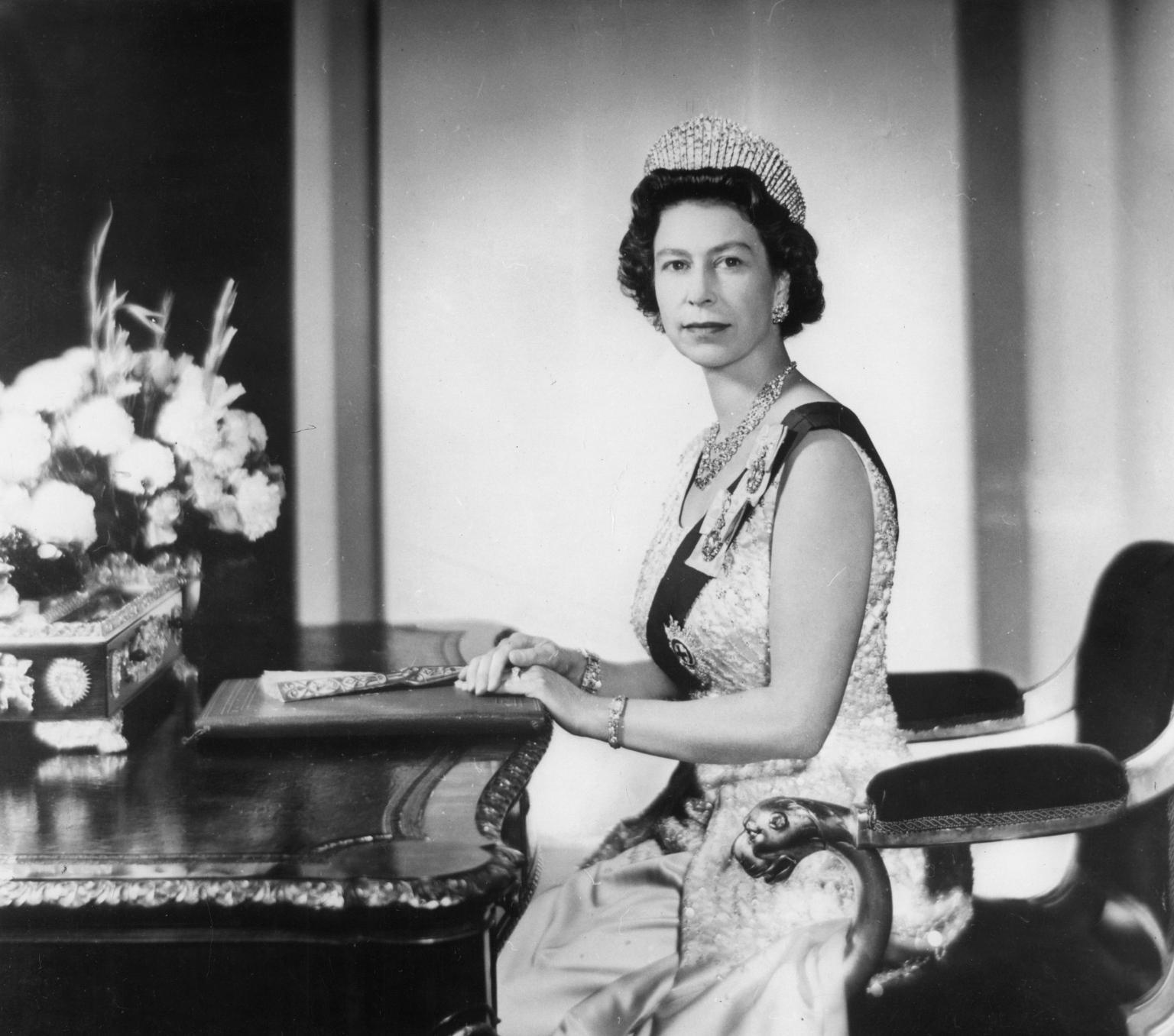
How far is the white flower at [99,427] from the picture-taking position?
4.35 ft

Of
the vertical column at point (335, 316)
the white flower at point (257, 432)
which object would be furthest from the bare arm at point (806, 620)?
the white flower at point (257, 432)

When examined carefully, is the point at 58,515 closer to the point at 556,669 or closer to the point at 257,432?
the point at 257,432

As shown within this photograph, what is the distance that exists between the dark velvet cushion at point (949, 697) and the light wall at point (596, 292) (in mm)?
30

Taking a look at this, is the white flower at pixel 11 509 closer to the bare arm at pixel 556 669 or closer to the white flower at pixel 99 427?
the white flower at pixel 99 427

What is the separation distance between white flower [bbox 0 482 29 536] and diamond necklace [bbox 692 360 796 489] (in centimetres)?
85

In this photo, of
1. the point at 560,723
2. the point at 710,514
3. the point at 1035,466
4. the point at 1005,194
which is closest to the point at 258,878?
the point at 560,723

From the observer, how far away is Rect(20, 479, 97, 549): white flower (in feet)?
4.19

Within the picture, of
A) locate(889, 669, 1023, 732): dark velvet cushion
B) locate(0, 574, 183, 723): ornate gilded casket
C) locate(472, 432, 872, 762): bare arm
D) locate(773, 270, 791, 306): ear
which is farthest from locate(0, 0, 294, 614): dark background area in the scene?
locate(889, 669, 1023, 732): dark velvet cushion

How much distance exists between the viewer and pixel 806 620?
111 centimetres

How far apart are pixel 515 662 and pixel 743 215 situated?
2.04 ft

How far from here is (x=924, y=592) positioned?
144 centimetres

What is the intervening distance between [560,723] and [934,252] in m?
0.79

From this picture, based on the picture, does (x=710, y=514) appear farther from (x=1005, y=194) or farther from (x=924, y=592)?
(x=1005, y=194)

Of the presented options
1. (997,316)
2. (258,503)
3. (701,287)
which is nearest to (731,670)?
(701,287)
